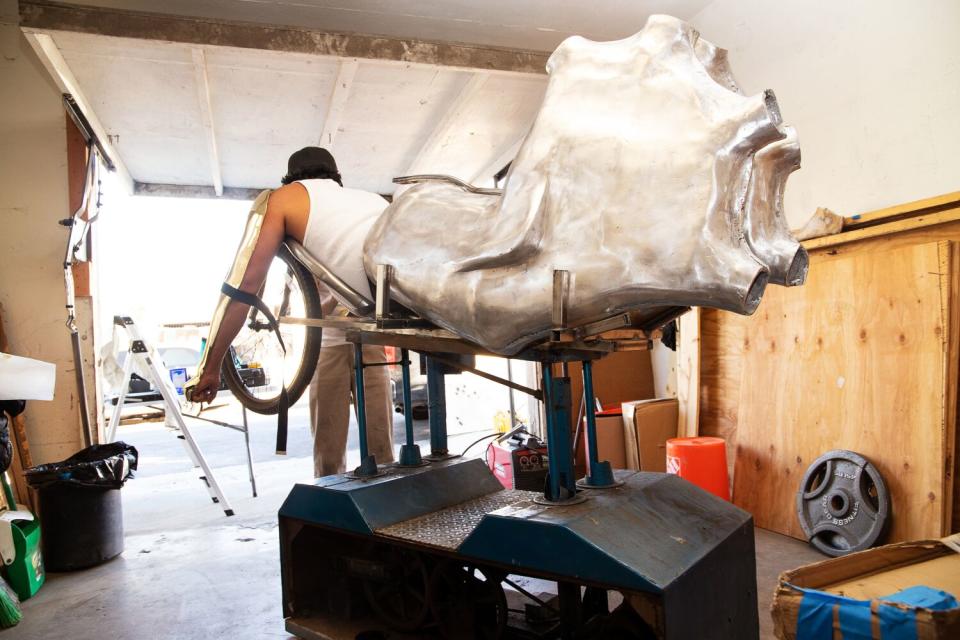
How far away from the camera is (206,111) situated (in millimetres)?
4328

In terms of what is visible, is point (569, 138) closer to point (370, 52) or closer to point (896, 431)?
point (896, 431)

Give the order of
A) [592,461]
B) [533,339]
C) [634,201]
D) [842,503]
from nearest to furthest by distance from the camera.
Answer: [634,201], [533,339], [592,461], [842,503]

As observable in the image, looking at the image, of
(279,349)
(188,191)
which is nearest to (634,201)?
(279,349)

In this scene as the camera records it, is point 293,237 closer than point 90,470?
Yes

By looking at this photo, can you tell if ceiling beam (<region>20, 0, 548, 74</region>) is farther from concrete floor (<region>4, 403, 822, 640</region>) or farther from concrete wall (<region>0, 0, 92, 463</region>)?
concrete floor (<region>4, 403, 822, 640</region>)

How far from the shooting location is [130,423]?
8.56 m

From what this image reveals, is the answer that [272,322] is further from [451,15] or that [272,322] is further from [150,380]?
[451,15]

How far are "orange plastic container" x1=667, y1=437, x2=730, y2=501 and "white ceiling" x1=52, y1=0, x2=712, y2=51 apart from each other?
8.40ft

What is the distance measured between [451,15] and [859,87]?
7.25 feet

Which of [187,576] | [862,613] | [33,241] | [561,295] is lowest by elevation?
[187,576]

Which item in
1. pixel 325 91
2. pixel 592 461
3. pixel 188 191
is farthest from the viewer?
pixel 188 191

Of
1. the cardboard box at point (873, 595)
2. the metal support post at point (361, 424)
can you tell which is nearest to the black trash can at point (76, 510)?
the metal support post at point (361, 424)

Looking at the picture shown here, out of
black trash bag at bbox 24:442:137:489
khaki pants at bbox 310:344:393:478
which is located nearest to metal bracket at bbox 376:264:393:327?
khaki pants at bbox 310:344:393:478

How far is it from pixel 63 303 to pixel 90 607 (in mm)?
1885
